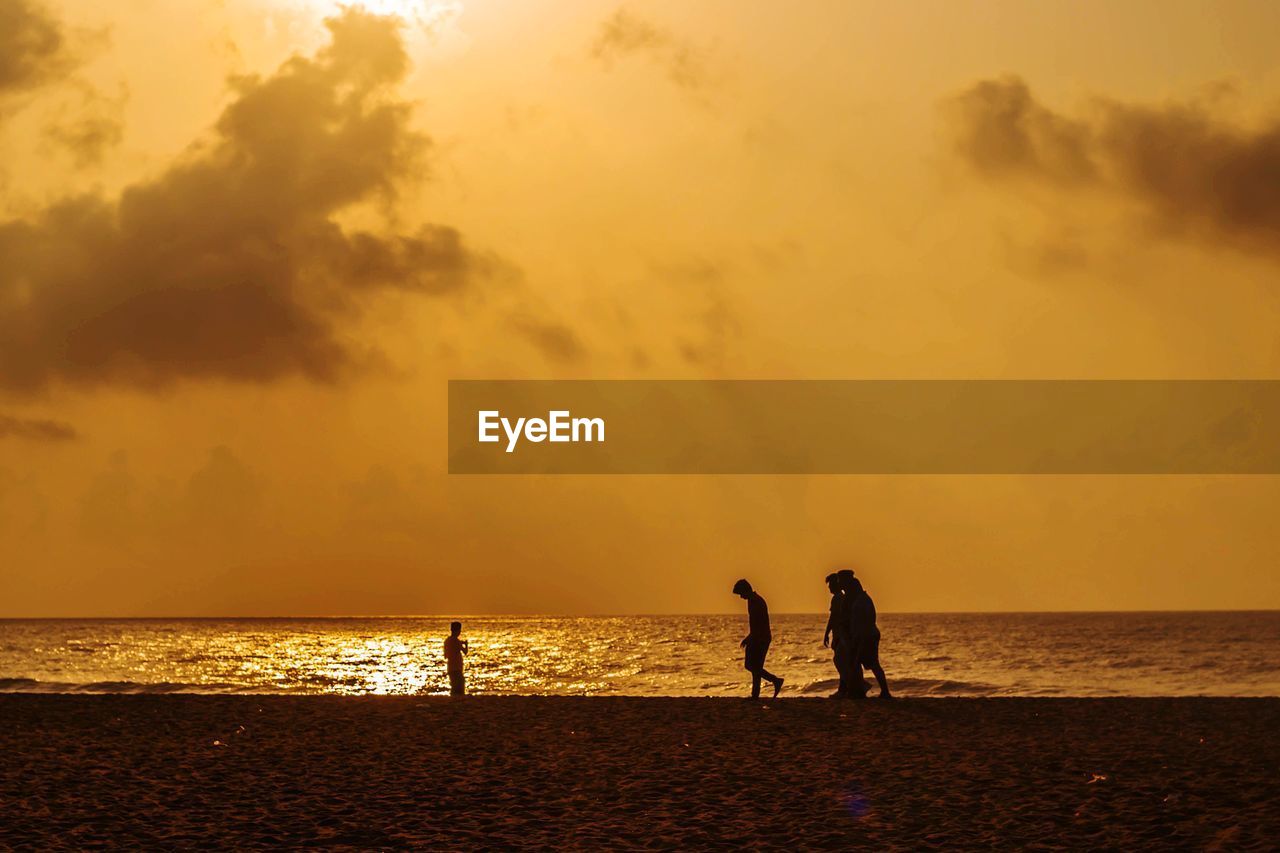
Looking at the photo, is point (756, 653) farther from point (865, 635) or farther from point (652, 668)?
point (652, 668)

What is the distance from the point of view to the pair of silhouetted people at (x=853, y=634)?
2275 centimetres

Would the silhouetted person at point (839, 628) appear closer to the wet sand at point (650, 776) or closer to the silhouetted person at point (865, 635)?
the silhouetted person at point (865, 635)

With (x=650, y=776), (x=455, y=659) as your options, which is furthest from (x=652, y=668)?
(x=650, y=776)

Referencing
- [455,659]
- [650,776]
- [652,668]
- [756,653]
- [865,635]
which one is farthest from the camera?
[652,668]

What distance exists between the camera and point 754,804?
37.4ft

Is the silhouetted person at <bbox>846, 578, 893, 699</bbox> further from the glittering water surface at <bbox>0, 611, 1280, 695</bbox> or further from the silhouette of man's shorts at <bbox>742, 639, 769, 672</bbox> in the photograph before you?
the glittering water surface at <bbox>0, 611, 1280, 695</bbox>

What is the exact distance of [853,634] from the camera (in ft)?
74.7

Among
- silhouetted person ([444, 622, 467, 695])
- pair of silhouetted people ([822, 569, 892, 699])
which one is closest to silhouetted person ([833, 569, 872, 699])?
pair of silhouetted people ([822, 569, 892, 699])

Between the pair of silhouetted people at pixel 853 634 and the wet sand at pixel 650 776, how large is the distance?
5.53ft

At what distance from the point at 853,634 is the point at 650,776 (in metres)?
10.3

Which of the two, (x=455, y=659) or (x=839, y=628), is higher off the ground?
(x=839, y=628)

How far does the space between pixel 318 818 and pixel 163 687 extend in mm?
30468

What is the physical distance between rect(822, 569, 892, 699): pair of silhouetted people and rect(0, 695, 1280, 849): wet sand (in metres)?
1.69

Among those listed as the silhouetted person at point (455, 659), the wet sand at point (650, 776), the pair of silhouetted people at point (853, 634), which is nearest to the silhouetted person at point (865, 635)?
the pair of silhouetted people at point (853, 634)
